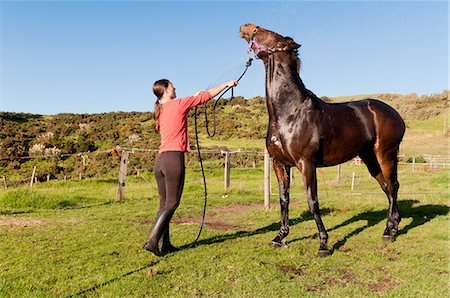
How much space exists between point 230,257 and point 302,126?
1.96 meters

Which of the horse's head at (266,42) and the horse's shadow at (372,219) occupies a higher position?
the horse's head at (266,42)

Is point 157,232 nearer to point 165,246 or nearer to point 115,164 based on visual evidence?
point 165,246

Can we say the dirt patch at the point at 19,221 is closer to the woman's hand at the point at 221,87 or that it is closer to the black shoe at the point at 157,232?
the black shoe at the point at 157,232

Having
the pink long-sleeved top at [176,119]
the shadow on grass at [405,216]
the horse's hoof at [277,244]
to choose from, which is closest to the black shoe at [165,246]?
the pink long-sleeved top at [176,119]

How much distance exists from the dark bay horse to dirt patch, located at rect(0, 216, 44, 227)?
15.8 ft

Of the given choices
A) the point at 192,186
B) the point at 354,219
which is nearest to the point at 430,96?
the point at 192,186

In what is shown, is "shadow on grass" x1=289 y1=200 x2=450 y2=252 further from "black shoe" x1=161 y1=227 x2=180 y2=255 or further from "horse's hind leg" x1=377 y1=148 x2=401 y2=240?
"black shoe" x1=161 y1=227 x2=180 y2=255

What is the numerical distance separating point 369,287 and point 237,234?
9.87ft

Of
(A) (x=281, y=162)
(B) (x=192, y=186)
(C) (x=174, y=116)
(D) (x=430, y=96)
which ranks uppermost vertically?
(D) (x=430, y=96)

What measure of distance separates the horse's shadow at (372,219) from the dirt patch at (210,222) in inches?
24.1

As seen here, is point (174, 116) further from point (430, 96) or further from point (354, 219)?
point (430, 96)

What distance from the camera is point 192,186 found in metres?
16.0

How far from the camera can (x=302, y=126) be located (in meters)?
5.45

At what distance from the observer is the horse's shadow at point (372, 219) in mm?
6393
